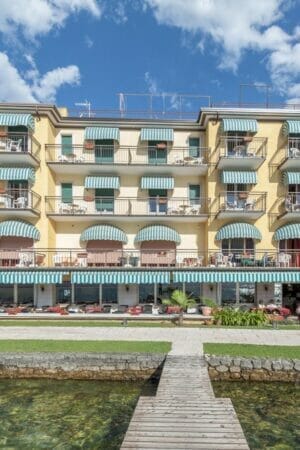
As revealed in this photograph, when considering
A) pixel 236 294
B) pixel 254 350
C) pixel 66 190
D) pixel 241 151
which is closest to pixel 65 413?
pixel 254 350

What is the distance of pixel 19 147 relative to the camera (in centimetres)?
3206

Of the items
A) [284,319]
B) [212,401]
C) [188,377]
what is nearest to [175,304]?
[284,319]

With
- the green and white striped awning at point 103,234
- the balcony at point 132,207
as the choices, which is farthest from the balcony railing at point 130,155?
the green and white striped awning at point 103,234

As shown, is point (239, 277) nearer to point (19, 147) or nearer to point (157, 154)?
point (157, 154)

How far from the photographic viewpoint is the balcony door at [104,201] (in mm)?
33500

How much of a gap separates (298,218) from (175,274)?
11.3 metres

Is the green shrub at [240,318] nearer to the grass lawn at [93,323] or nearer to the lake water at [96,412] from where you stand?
the grass lawn at [93,323]

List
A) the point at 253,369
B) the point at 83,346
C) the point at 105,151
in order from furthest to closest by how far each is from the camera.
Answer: the point at 105,151 < the point at 83,346 < the point at 253,369

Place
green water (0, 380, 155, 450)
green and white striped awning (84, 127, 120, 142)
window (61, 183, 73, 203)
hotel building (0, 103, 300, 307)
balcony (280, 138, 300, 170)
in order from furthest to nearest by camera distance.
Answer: window (61, 183, 73, 203) < green and white striped awning (84, 127, 120, 142) < balcony (280, 138, 300, 170) < hotel building (0, 103, 300, 307) < green water (0, 380, 155, 450)

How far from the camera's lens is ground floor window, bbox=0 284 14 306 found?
3152 centimetres

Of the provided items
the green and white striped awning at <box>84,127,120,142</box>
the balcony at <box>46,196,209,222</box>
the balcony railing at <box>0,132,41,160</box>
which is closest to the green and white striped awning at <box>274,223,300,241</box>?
the balcony at <box>46,196,209,222</box>

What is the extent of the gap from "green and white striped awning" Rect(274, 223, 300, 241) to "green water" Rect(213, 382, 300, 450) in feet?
56.8

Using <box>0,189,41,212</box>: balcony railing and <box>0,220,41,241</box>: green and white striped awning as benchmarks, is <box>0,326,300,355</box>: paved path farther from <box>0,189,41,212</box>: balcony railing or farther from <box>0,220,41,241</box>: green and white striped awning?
<box>0,189,41,212</box>: balcony railing

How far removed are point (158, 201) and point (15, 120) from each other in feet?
40.7
